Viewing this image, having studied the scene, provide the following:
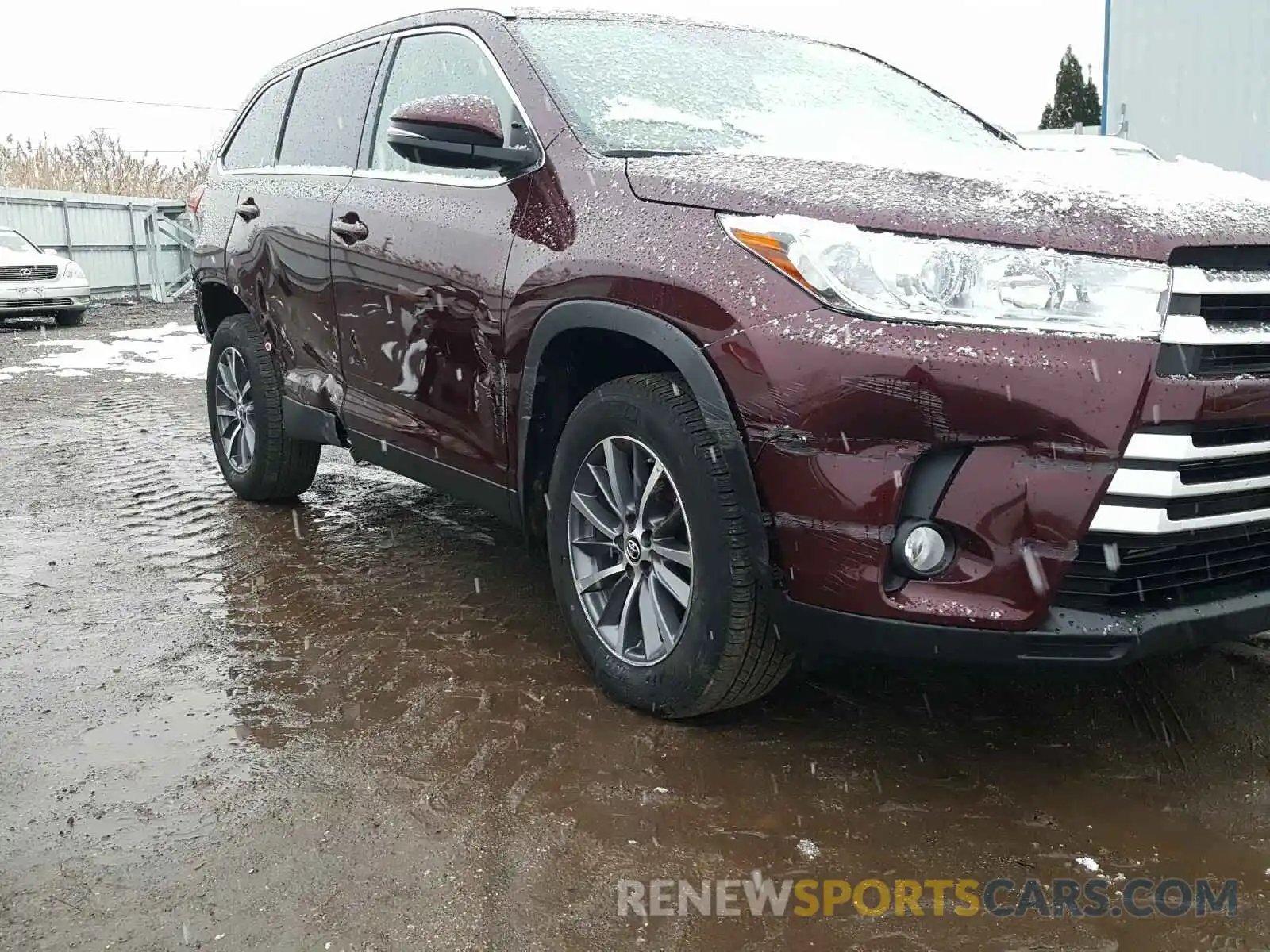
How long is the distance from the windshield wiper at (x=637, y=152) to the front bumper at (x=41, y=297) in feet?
52.0

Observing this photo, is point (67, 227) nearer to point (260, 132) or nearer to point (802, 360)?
point (260, 132)

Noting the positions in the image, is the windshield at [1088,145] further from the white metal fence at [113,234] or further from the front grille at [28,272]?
the white metal fence at [113,234]

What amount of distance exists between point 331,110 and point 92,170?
27.4 meters

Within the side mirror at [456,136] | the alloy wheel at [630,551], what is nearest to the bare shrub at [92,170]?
the side mirror at [456,136]

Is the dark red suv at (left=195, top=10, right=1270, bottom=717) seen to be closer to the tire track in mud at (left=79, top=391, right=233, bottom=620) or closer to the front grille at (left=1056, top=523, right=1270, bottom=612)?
the front grille at (left=1056, top=523, right=1270, bottom=612)

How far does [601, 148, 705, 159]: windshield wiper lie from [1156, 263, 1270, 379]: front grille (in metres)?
1.23

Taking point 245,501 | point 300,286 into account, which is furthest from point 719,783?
point 245,501

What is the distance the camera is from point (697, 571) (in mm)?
2592

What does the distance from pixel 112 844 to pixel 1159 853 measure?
7.06 feet

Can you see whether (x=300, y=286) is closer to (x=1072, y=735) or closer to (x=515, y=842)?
(x=515, y=842)

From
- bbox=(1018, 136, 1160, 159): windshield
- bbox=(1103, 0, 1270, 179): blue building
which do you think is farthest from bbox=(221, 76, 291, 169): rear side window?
bbox=(1103, 0, 1270, 179): blue building

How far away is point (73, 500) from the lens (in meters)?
5.39

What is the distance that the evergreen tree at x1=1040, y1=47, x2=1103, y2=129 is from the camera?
33938 mm

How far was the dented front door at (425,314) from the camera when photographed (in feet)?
10.4
